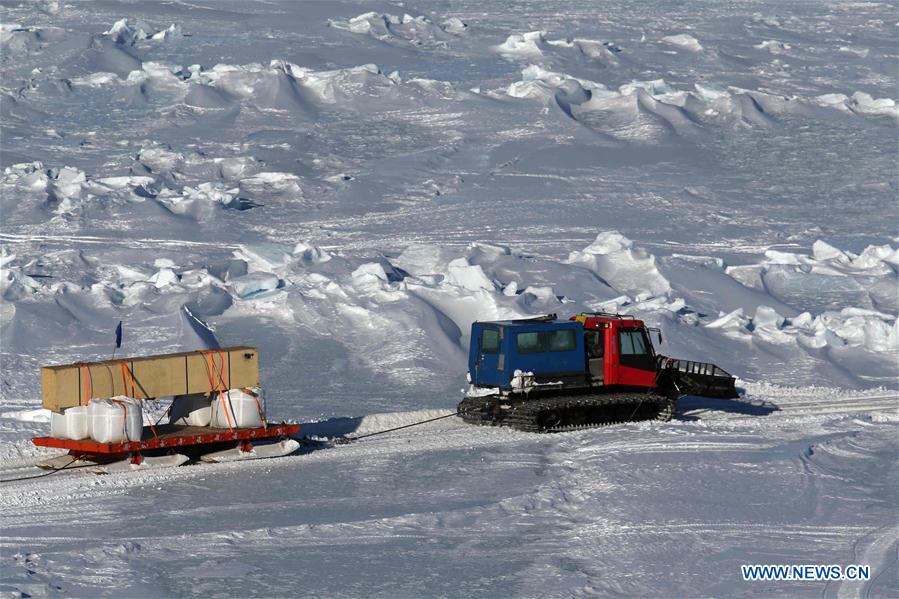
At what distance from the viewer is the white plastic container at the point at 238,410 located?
14.0 m

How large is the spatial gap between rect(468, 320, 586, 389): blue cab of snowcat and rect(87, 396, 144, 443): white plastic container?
452 centimetres

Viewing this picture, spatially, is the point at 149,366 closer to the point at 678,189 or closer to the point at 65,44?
the point at 678,189

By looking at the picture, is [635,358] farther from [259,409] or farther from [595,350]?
[259,409]

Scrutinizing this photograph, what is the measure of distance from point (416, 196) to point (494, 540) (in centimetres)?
1651

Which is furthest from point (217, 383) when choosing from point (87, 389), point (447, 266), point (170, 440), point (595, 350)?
point (447, 266)

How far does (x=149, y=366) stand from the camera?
13.6 m

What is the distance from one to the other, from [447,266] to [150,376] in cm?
864

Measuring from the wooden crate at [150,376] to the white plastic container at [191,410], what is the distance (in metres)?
0.39

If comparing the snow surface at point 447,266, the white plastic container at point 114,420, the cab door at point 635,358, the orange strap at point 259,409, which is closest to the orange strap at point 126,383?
the white plastic container at point 114,420

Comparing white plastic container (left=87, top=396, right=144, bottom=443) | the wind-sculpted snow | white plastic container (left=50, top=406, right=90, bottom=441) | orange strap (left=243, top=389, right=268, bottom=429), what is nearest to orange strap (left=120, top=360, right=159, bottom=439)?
white plastic container (left=87, top=396, right=144, bottom=443)

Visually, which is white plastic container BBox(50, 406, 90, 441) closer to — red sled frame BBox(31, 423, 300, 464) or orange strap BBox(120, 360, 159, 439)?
red sled frame BBox(31, 423, 300, 464)

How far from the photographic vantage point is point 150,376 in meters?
13.6

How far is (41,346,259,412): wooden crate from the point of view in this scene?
1302 cm

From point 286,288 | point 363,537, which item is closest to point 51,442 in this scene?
point 363,537
